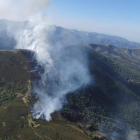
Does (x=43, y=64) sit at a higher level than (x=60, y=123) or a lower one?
higher

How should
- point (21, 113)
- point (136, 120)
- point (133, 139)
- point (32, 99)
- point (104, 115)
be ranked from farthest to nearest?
point (136, 120) → point (104, 115) → point (133, 139) → point (32, 99) → point (21, 113)

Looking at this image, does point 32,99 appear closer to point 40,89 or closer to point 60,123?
point 40,89

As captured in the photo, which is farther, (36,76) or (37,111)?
(36,76)

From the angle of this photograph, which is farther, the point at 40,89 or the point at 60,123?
the point at 40,89

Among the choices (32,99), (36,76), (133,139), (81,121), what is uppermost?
(36,76)

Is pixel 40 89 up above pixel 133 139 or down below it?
above

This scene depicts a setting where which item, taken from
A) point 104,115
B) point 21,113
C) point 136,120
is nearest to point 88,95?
point 104,115

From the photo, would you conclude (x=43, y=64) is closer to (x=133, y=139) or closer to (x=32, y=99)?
(x=32, y=99)

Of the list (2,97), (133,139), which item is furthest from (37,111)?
(133,139)

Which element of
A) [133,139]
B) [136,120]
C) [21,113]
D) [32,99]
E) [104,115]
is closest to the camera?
[21,113]
